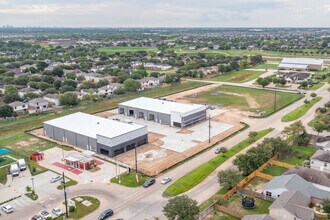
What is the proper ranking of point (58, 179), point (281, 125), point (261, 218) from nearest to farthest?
point (261, 218)
point (58, 179)
point (281, 125)

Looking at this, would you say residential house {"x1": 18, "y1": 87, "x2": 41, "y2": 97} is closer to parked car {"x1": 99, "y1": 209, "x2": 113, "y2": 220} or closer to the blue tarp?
the blue tarp

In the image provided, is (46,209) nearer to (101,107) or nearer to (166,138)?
(166,138)

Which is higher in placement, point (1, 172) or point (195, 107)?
point (195, 107)

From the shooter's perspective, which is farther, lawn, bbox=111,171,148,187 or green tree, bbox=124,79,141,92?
green tree, bbox=124,79,141,92

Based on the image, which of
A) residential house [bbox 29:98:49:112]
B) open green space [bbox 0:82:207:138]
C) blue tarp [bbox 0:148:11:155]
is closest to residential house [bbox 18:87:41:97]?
residential house [bbox 29:98:49:112]

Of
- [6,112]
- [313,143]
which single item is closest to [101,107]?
[6,112]

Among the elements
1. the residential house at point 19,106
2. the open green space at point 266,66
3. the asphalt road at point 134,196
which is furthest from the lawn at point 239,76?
the asphalt road at point 134,196

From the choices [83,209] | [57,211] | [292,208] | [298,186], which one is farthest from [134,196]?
[298,186]
